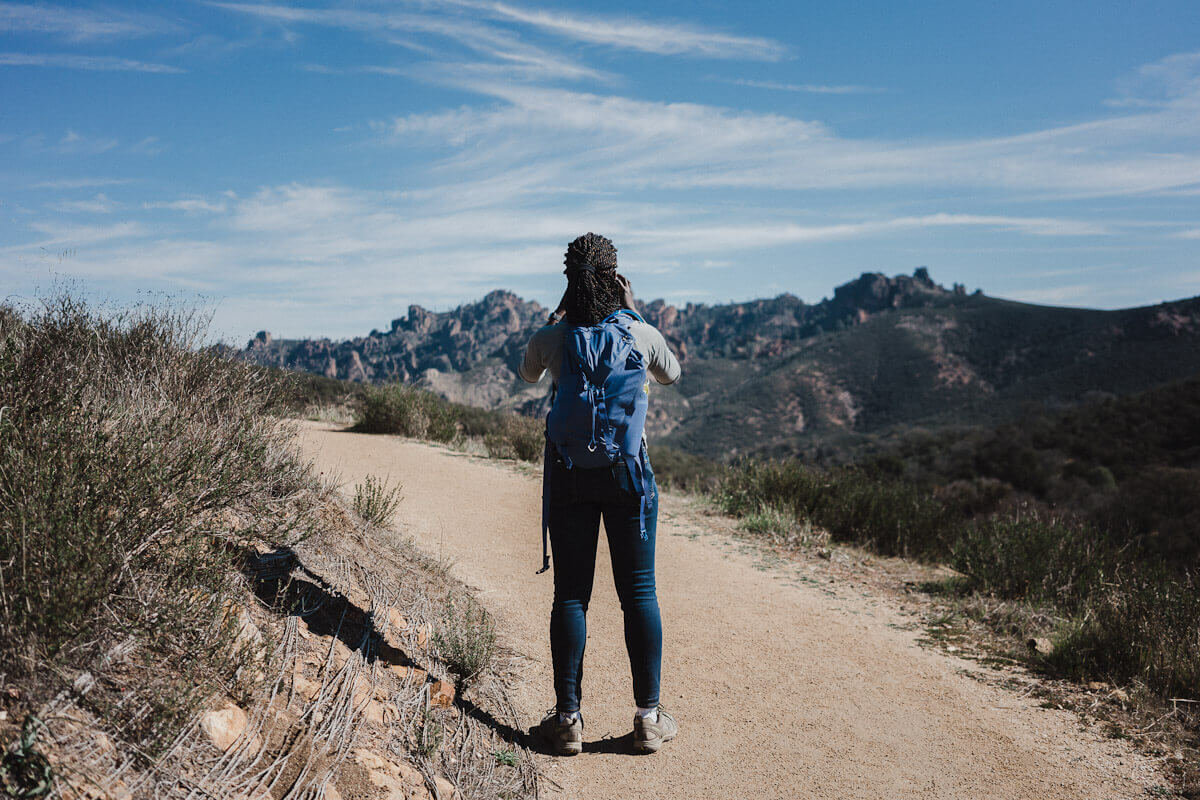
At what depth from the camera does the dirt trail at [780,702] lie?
10.3ft

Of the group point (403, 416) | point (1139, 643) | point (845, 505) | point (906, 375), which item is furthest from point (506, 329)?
point (1139, 643)

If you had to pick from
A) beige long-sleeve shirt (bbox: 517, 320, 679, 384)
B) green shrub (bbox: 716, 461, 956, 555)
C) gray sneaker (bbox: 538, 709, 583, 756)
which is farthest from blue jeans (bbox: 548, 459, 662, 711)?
green shrub (bbox: 716, 461, 956, 555)

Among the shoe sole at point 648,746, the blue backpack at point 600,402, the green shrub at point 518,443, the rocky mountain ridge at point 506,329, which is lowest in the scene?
the shoe sole at point 648,746

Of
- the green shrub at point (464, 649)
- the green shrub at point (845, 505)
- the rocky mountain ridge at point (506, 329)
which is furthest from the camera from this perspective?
the rocky mountain ridge at point (506, 329)

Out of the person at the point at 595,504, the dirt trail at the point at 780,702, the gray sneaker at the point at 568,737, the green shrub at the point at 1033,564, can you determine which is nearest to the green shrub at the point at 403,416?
the dirt trail at the point at 780,702

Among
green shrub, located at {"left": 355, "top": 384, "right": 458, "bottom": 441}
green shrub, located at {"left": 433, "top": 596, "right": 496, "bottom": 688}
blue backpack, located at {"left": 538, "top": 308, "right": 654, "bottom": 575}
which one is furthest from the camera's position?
green shrub, located at {"left": 355, "top": 384, "right": 458, "bottom": 441}

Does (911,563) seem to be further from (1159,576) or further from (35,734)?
(35,734)

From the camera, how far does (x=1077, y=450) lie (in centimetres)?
2581

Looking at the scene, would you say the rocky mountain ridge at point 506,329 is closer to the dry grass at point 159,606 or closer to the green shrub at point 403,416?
the green shrub at point 403,416

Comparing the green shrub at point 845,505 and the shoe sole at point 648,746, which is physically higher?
the green shrub at point 845,505

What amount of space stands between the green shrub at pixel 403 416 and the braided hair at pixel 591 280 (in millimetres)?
8562

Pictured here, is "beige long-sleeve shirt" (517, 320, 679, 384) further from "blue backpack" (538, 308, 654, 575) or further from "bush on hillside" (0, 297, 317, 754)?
"bush on hillside" (0, 297, 317, 754)

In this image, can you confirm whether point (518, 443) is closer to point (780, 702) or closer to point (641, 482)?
point (780, 702)

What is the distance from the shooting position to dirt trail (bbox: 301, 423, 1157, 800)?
314 cm
